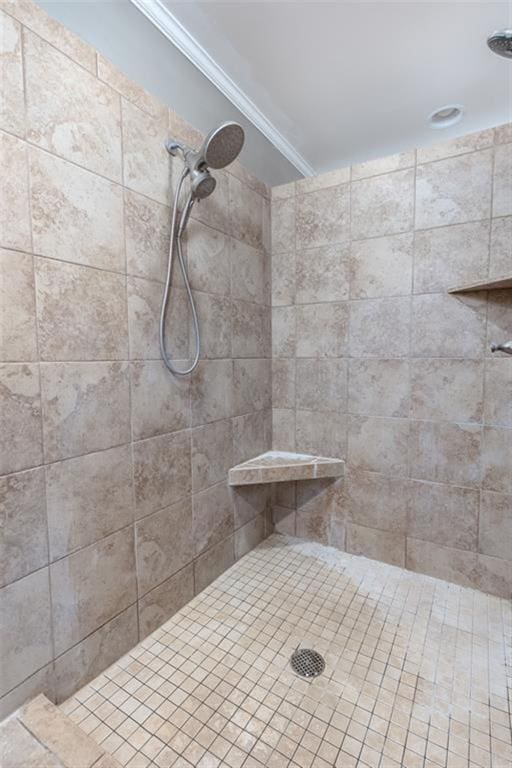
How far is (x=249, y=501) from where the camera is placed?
1970 mm

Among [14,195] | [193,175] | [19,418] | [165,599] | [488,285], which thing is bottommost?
[165,599]

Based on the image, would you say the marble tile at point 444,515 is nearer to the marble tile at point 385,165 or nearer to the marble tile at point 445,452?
the marble tile at point 445,452

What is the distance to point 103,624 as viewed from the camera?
1.22 metres

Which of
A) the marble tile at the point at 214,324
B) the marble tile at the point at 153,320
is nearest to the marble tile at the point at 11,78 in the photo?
the marble tile at the point at 153,320

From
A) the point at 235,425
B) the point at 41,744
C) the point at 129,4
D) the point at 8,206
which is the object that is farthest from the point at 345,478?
the point at 129,4

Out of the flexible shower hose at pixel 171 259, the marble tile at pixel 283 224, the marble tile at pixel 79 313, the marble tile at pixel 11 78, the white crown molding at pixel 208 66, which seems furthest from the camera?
the marble tile at pixel 283 224

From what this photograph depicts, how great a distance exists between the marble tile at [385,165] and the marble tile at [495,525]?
5.12ft

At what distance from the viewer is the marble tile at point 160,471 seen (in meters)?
1.33

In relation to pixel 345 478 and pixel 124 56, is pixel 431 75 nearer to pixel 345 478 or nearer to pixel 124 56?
pixel 124 56

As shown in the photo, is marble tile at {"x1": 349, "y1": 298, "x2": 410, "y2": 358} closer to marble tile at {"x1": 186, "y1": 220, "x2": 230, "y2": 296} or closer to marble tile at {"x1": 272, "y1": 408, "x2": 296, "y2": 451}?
marble tile at {"x1": 272, "y1": 408, "x2": 296, "y2": 451}

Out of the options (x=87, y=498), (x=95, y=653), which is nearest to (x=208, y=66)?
(x=87, y=498)

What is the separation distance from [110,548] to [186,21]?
7.02ft

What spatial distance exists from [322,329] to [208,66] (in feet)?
4.53

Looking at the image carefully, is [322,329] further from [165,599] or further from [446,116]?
[446,116]
